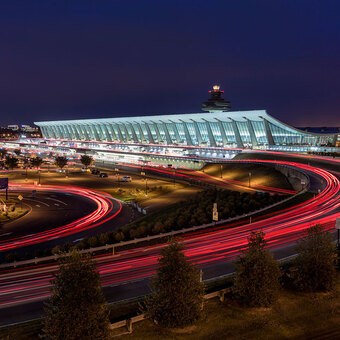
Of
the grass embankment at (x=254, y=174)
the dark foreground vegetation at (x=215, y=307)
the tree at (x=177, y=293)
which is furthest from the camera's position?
the grass embankment at (x=254, y=174)

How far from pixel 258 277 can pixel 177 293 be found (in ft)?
9.82

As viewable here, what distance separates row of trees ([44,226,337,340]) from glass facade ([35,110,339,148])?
71641 mm

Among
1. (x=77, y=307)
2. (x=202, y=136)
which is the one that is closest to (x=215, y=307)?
(x=77, y=307)

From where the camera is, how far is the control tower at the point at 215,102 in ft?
464

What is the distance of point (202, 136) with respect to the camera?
104 metres

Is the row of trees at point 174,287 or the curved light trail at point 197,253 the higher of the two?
the row of trees at point 174,287

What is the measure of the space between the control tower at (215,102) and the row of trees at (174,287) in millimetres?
132358

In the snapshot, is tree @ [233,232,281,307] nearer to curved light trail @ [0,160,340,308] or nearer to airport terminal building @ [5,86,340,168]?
curved light trail @ [0,160,340,308]

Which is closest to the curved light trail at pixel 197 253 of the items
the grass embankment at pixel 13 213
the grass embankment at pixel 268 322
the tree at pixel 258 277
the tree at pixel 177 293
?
the grass embankment at pixel 268 322

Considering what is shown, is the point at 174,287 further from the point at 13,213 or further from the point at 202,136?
the point at 202,136

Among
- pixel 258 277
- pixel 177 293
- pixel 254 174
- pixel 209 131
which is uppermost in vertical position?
pixel 209 131

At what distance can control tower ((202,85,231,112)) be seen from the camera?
142 m

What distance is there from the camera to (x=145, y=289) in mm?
14266

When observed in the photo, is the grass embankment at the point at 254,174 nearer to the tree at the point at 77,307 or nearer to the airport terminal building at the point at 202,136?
the airport terminal building at the point at 202,136
